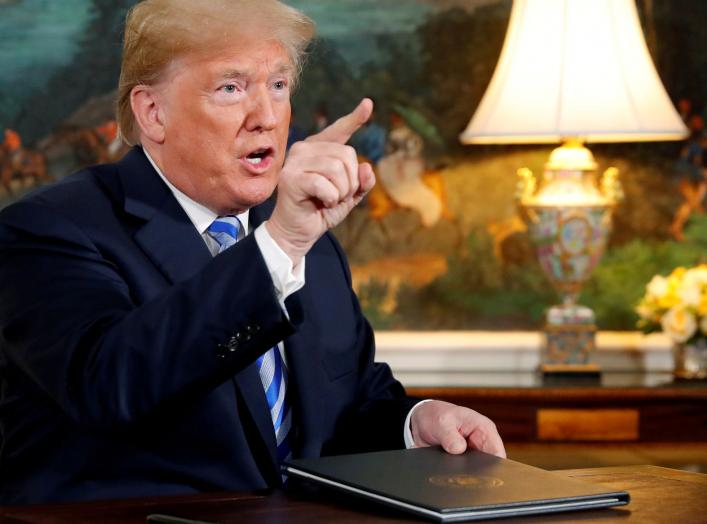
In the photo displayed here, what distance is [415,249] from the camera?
5527 mm

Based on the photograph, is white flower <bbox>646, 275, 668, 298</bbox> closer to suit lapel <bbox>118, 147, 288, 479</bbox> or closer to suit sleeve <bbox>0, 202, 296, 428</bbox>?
suit lapel <bbox>118, 147, 288, 479</bbox>

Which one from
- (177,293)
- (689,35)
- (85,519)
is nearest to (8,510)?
(85,519)

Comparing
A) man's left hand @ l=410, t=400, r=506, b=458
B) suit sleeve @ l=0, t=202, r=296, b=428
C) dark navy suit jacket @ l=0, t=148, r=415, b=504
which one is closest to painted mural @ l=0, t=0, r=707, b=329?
dark navy suit jacket @ l=0, t=148, r=415, b=504

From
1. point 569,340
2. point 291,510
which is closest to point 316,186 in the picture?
point 291,510

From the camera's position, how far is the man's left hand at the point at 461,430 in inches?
96.0

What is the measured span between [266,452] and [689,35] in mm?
3662

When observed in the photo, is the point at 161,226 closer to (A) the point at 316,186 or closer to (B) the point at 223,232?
(B) the point at 223,232

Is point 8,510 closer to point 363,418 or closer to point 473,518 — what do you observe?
point 473,518

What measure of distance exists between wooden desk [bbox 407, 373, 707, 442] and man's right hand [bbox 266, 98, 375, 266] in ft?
9.05

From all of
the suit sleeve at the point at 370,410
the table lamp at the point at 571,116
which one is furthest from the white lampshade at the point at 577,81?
the suit sleeve at the point at 370,410

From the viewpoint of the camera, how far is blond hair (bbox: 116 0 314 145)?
2691 millimetres

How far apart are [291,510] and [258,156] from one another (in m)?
1.05

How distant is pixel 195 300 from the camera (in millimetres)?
2158

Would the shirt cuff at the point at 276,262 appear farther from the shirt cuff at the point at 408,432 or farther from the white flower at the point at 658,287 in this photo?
the white flower at the point at 658,287
